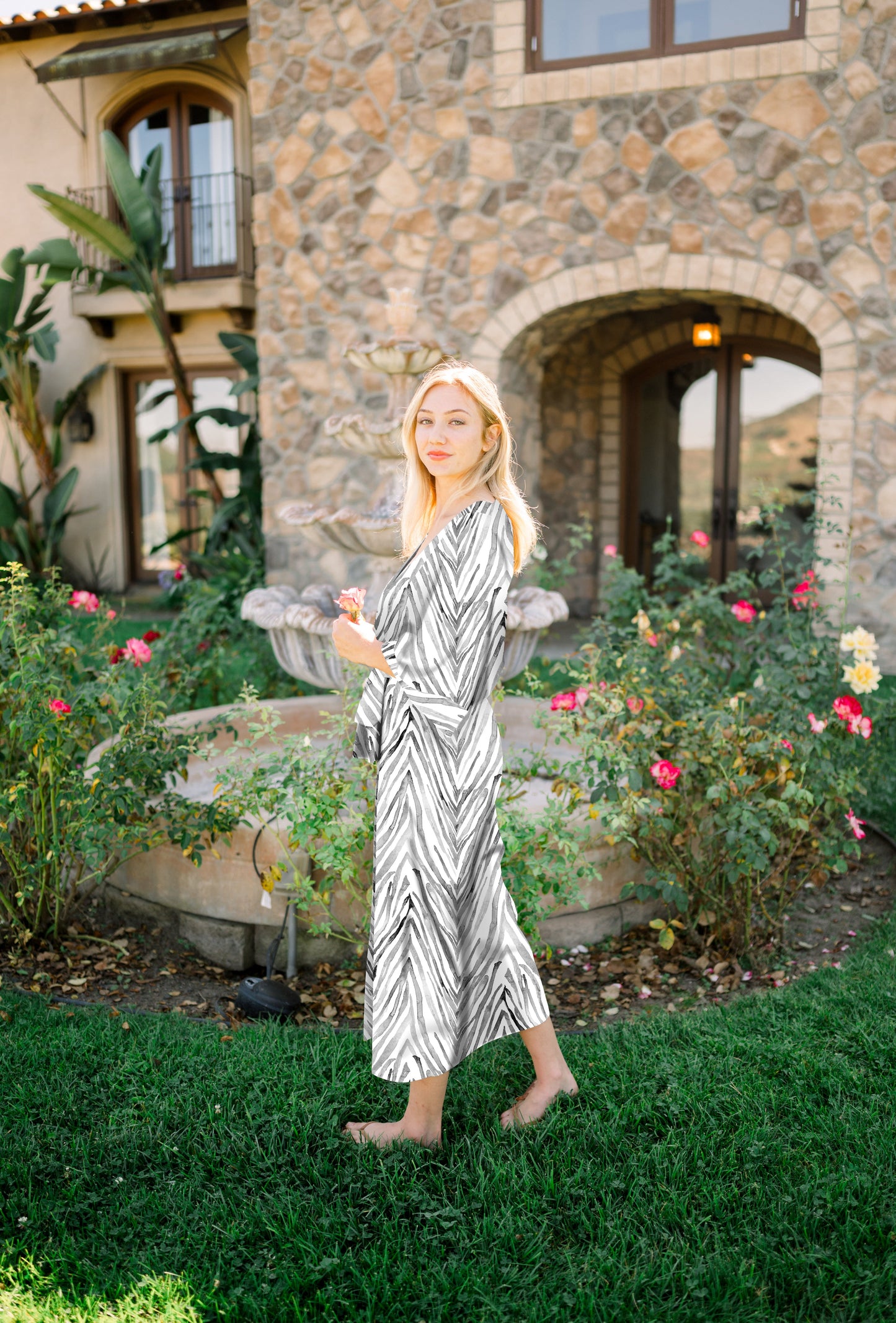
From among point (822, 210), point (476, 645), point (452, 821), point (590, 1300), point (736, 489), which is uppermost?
point (822, 210)

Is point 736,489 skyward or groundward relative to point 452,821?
skyward

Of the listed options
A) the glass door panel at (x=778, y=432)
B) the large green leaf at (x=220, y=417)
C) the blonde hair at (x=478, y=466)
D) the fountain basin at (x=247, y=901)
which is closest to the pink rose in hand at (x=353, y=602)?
the blonde hair at (x=478, y=466)

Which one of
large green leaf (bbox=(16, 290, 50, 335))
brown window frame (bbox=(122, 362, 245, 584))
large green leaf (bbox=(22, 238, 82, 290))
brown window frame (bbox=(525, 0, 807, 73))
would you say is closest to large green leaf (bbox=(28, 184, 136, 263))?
large green leaf (bbox=(22, 238, 82, 290))

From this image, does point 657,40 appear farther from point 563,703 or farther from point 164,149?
point 164,149

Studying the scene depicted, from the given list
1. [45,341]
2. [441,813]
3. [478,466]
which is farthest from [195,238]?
[441,813]

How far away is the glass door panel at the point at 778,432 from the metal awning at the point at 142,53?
5.66 m

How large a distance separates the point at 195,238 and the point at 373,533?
28.2 ft

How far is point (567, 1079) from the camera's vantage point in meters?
2.46

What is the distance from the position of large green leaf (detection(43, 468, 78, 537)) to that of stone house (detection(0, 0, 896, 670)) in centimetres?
343

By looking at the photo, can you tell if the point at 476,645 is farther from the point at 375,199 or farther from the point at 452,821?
the point at 375,199

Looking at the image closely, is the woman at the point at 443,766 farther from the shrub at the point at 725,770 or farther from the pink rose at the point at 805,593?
the pink rose at the point at 805,593

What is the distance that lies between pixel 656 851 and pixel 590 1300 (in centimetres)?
169

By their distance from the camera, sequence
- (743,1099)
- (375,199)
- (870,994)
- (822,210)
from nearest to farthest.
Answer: (743,1099)
(870,994)
(822,210)
(375,199)

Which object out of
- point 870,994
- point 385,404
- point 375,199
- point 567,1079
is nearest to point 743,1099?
point 567,1079
